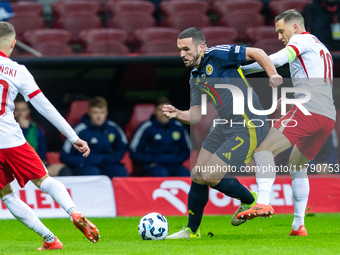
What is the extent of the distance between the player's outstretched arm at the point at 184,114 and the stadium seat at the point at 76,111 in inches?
177

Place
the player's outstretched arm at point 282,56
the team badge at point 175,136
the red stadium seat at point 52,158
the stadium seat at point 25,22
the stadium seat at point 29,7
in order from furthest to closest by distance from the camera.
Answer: the stadium seat at point 29,7 < the stadium seat at point 25,22 < the red stadium seat at point 52,158 < the team badge at point 175,136 < the player's outstretched arm at point 282,56

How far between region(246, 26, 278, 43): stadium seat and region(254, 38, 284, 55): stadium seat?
551 mm

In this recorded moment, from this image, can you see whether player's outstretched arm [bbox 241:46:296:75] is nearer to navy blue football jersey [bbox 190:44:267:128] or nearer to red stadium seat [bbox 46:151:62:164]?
navy blue football jersey [bbox 190:44:267:128]

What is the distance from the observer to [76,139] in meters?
3.64

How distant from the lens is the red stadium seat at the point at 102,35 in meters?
8.47

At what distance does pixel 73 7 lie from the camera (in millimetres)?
9711

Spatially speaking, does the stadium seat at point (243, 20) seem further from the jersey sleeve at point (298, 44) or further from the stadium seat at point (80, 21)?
the jersey sleeve at point (298, 44)

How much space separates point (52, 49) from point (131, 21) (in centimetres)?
208

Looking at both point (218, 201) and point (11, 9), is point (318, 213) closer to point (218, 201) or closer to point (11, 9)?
point (218, 201)

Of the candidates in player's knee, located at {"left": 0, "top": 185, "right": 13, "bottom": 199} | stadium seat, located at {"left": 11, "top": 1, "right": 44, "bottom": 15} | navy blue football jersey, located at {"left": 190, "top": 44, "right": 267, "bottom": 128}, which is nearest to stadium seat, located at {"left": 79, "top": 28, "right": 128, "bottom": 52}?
stadium seat, located at {"left": 11, "top": 1, "right": 44, "bottom": 15}

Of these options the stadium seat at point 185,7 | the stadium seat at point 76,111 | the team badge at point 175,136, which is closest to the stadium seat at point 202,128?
the team badge at point 175,136

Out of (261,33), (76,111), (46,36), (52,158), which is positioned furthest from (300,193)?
(46,36)

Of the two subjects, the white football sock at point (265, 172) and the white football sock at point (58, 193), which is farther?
the white football sock at point (265, 172)

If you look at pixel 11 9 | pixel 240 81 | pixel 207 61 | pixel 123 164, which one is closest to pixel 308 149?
pixel 240 81
